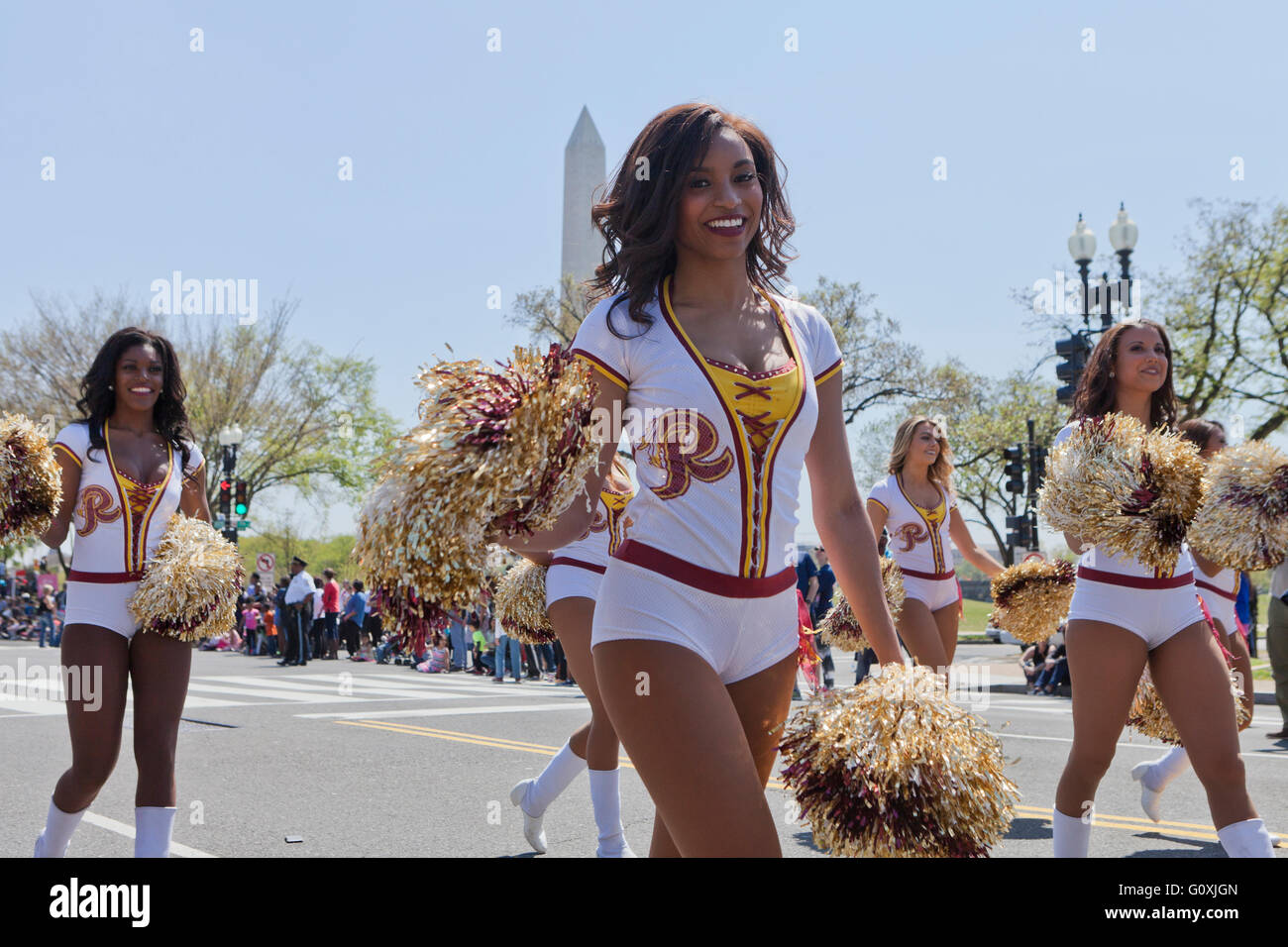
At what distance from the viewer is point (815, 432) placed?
269cm

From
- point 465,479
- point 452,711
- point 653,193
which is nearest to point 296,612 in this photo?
point 452,711

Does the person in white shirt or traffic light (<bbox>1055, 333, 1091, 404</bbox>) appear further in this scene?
the person in white shirt

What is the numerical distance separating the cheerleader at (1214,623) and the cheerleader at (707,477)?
2.91 meters

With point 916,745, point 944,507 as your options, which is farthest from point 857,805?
point 944,507

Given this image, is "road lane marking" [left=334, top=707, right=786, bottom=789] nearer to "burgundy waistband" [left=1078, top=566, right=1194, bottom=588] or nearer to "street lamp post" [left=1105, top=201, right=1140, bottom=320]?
"burgundy waistband" [left=1078, top=566, right=1194, bottom=588]

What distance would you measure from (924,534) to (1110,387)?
92.8 inches

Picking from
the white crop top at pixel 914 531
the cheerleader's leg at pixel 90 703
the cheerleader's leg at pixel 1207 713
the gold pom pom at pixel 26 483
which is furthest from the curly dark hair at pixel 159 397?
the white crop top at pixel 914 531

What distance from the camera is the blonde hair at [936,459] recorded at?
22.3 feet

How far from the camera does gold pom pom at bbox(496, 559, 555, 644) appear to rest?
549 centimetres

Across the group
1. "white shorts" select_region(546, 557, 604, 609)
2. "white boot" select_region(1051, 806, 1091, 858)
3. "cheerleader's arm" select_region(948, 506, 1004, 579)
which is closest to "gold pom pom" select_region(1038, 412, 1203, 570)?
"white boot" select_region(1051, 806, 1091, 858)

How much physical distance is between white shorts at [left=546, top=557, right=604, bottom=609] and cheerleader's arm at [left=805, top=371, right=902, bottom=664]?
212cm
